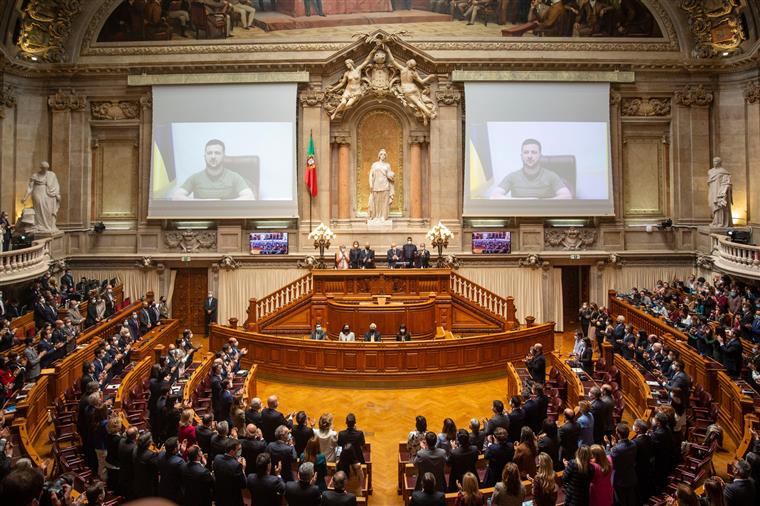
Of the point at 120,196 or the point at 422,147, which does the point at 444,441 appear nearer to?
the point at 422,147

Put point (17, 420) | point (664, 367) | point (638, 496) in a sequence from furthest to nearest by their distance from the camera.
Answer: point (664, 367) < point (17, 420) < point (638, 496)

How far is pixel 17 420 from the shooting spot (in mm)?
8344

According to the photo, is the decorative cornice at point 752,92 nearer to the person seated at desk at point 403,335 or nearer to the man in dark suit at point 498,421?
the person seated at desk at point 403,335

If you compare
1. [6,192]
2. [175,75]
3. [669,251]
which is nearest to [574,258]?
[669,251]

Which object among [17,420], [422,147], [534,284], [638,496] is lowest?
[638,496]

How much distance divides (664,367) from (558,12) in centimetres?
1480

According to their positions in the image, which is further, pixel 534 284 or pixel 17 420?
pixel 534 284

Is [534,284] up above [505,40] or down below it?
below

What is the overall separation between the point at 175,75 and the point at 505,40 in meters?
11.9

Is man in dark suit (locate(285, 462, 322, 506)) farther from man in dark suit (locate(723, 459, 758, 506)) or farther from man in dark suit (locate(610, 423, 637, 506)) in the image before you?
man in dark suit (locate(723, 459, 758, 506))

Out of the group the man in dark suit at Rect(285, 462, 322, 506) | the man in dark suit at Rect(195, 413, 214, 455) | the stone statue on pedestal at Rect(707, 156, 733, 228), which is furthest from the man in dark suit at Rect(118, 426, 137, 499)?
the stone statue on pedestal at Rect(707, 156, 733, 228)

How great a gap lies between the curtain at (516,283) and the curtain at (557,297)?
0.46m

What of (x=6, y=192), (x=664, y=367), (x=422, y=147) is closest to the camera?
(x=664, y=367)

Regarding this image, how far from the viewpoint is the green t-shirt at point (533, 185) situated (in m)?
20.2
